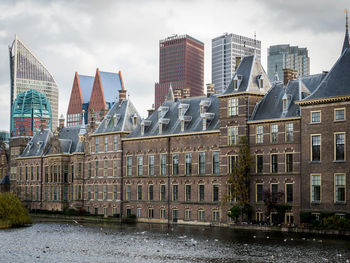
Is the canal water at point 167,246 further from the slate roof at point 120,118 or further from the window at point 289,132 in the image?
the slate roof at point 120,118

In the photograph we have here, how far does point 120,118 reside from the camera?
9562 centimetres

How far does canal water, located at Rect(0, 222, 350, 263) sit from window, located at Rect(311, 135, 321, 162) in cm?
956

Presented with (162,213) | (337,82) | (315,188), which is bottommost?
(162,213)

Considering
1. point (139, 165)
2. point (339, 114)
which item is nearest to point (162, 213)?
point (139, 165)

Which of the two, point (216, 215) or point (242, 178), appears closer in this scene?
point (242, 178)

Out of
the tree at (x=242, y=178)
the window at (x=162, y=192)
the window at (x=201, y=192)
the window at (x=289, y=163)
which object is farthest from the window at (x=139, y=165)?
the window at (x=289, y=163)

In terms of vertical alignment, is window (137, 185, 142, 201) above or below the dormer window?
below

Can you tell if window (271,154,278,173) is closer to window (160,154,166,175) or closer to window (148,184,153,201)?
window (160,154,166,175)

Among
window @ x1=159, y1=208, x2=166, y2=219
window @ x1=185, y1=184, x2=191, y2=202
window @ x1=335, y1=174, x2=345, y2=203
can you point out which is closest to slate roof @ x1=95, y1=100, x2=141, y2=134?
window @ x1=159, y1=208, x2=166, y2=219

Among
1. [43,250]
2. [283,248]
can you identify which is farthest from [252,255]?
[43,250]

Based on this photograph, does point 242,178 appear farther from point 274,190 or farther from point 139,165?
point 139,165

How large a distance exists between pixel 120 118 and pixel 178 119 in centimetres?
1309

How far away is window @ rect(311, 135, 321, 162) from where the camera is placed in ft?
220

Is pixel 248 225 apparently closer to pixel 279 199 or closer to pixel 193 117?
pixel 279 199
